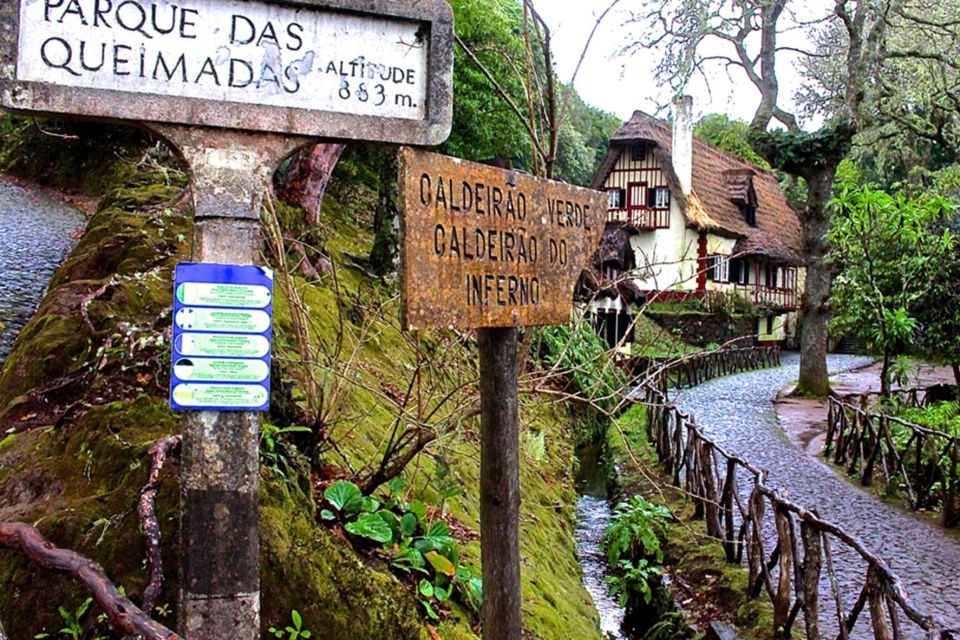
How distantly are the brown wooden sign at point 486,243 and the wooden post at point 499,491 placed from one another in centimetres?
20

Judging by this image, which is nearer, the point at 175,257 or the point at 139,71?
the point at 139,71

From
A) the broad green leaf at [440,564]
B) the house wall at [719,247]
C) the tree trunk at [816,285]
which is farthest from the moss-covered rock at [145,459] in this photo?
the house wall at [719,247]

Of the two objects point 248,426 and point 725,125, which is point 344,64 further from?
point 725,125

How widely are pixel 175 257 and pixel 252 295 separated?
321 centimetres

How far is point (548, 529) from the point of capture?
7336 mm

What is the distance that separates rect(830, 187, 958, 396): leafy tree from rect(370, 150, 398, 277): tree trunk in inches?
284

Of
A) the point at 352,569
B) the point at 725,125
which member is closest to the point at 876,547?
the point at 352,569

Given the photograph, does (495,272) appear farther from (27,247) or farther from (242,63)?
(27,247)

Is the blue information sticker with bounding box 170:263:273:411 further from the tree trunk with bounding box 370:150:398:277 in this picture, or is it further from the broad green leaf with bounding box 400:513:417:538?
the tree trunk with bounding box 370:150:398:277

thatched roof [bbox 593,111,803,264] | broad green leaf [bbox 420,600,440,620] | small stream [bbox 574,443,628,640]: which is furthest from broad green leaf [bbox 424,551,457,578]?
thatched roof [bbox 593,111,803,264]

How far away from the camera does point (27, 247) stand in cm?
922

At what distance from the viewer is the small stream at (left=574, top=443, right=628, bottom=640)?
7.36m

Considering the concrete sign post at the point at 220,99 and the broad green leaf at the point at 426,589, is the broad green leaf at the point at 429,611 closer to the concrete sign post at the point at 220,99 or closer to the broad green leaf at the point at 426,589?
the broad green leaf at the point at 426,589

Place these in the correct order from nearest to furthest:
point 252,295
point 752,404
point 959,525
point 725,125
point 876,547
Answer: point 252,295 < point 876,547 < point 959,525 < point 752,404 < point 725,125
